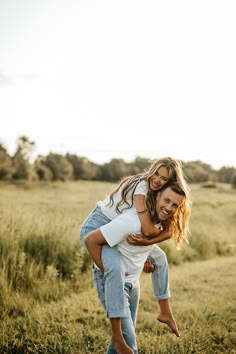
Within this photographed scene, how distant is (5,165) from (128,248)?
3371 centimetres

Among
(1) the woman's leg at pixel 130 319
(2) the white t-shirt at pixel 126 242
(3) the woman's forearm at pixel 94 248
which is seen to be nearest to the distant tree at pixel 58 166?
(1) the woman's leg at pixel 130 319

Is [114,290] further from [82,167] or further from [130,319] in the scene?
[82,167]

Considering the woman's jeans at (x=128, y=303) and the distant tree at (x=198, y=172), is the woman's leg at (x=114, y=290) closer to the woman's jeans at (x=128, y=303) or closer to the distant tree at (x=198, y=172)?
the woman's jeans at (x=128, y=303)

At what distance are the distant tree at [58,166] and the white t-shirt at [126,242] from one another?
131 feet

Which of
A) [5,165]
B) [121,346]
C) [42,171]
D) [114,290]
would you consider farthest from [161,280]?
[42,171]

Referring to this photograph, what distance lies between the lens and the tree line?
36.8 meters

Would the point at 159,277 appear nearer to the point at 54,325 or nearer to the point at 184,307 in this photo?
the point at 54,325

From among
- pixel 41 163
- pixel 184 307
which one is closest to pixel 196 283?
pixel 184 307

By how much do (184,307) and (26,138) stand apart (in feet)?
136

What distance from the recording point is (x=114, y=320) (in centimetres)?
270

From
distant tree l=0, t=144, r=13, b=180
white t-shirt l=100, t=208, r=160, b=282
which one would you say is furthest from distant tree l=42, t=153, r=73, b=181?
white t-shirt l=100, t=208, r=160, b=282

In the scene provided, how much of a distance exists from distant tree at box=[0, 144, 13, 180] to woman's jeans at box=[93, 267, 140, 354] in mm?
31947

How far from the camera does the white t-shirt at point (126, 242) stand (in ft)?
8.92

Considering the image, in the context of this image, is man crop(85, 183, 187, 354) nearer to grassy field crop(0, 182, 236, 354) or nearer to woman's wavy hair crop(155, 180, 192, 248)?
woman's wavy hair crop(155, 180, 192, 248)
